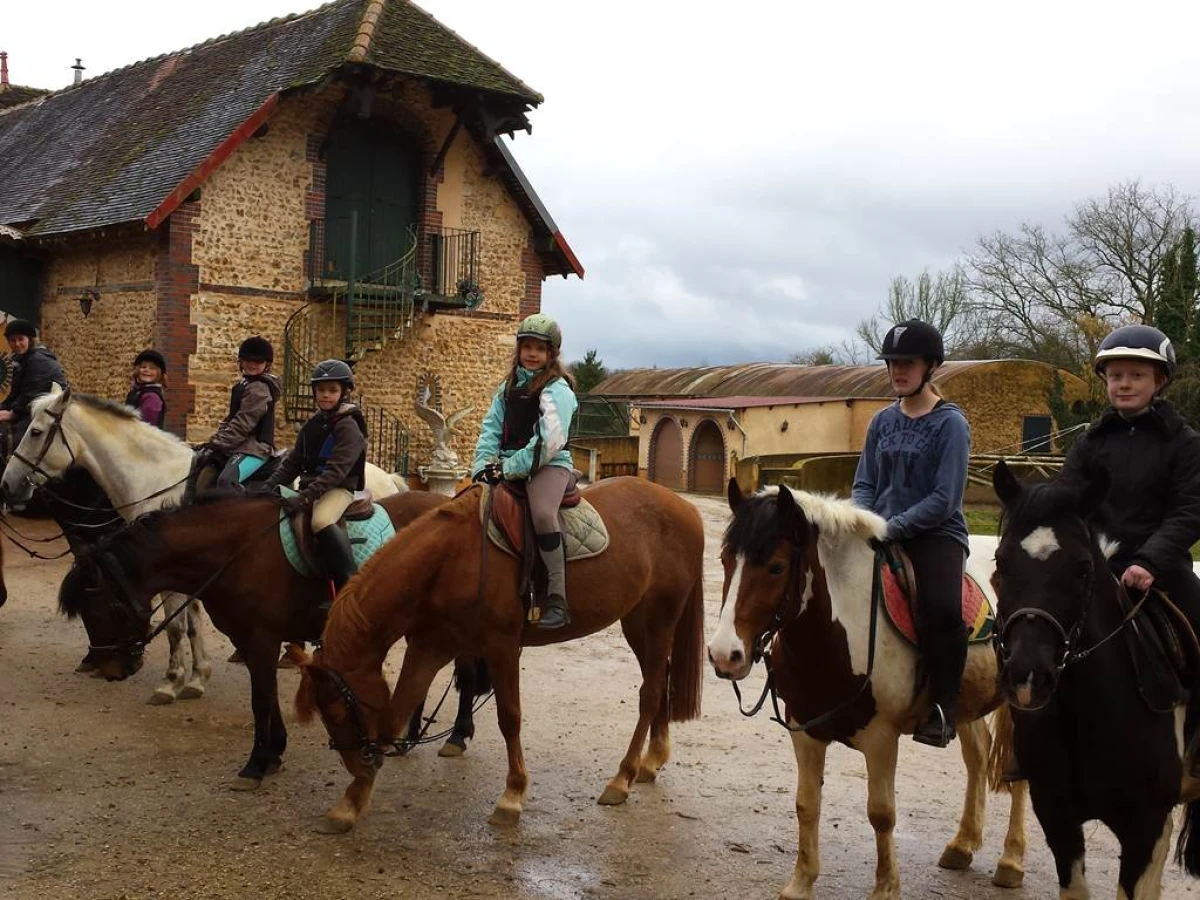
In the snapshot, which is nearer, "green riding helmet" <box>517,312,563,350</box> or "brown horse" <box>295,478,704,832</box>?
"brown horse" <box>295,478,704,832</box>

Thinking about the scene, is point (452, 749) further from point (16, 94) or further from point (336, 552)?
point (16, 94)

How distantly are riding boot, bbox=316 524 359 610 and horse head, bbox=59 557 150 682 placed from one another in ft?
3.29

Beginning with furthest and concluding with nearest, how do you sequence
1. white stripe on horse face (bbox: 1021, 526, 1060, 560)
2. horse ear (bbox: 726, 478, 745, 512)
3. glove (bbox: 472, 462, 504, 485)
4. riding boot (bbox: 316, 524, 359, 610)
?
riding boot (bbox: 316, 524, 359, 610) < glove (bbox: 472, 462, 504, 485) < horse ear (bbox: 726, 478, 745, 512) < white stripe on horse face (bbox: 1021, 526, 1060, 560)

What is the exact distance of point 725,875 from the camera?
16.7 ft

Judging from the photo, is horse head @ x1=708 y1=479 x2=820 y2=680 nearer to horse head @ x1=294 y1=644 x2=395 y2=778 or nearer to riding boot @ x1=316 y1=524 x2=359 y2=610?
horse head @ x1=294 y1=644 x2=395 y2=778

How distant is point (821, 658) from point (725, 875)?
1.30 m

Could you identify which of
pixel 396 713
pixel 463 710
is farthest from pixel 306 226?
pixel 396 713

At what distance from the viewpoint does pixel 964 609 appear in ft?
15.8

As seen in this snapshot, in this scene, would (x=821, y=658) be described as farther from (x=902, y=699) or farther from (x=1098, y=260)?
(x=1098, y=260)

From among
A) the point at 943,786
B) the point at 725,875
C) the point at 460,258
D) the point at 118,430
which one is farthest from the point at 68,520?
the point at 460,258

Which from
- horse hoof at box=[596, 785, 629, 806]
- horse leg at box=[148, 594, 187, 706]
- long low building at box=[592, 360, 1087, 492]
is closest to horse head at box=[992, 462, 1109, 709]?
horse hoof at box=[596, 785, 629, 806]

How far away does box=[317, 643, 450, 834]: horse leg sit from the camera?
A: 5.33m

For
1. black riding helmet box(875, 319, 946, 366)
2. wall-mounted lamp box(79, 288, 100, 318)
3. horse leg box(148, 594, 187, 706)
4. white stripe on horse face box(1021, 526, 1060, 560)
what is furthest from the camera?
wall-mounted lamp box(79, 288, 100, 318)

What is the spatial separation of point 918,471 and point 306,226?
14412 millimetres
